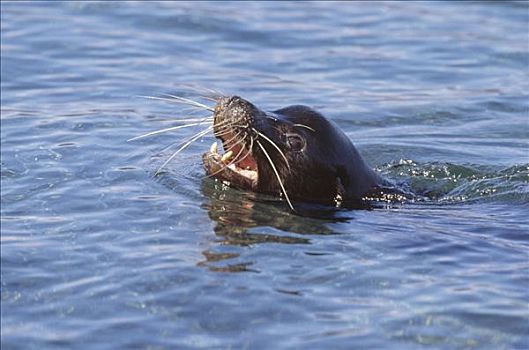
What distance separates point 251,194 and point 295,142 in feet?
1.42

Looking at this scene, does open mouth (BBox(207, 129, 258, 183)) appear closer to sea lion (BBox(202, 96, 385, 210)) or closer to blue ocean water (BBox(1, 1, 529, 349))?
sea lion (BBox(202, 96, 385, 210))

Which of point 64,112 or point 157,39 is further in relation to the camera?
point 157,39

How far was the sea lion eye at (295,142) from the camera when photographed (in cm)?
845

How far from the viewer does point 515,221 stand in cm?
844

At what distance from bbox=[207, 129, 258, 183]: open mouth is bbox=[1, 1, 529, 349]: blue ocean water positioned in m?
0.14

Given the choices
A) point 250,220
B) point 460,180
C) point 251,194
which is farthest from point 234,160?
point 460,180

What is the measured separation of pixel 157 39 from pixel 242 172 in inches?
239

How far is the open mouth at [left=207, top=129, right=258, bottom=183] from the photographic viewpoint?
845 cm

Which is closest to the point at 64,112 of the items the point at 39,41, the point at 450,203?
the point at 39,41

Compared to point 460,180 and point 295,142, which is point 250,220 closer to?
point 295,142

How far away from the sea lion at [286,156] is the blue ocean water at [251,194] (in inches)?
6.2

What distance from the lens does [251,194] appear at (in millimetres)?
8570

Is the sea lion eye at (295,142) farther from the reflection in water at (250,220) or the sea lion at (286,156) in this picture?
the reflection in water at (250,220)

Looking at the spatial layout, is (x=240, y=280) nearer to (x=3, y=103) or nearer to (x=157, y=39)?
(x=3, y=103)
